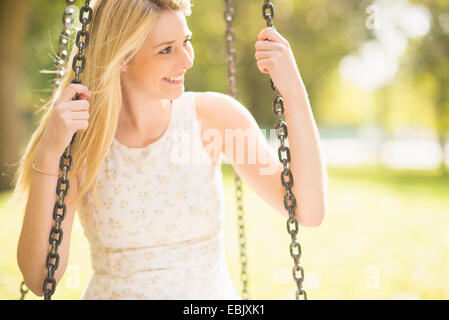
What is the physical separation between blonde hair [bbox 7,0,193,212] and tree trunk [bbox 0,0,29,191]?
936 centimetres

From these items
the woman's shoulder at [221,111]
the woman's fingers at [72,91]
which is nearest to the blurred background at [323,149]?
the woman's fingers at [72,91]

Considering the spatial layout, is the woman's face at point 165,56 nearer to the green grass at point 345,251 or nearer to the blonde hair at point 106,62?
the blonde hair at point 106,62

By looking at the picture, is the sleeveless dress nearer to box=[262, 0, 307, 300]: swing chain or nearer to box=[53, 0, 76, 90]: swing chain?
box=[53, 0, 76, 90]: swing chain

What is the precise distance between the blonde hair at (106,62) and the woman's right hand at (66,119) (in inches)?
9.9

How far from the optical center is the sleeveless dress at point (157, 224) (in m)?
2.13

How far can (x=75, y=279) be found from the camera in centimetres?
546

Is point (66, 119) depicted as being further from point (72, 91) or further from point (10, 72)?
point (10, 72)

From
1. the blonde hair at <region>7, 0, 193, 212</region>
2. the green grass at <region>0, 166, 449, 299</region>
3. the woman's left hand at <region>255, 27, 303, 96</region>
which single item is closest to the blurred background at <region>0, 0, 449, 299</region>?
the green grass at <region>0, 166, 449, 299</region>

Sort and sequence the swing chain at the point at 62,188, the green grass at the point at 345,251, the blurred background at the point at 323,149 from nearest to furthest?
the swing chain at the point at 62,188
the green grass at the point at 345,251
the blurred background at the point at 323,149

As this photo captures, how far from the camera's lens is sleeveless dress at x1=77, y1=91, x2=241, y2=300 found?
213cm

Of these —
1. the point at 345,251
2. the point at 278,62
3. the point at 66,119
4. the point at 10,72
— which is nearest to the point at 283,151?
the point at 278,62

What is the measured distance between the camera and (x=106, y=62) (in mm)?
2037

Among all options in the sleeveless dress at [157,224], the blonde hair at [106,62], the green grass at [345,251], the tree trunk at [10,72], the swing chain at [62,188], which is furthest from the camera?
the tree trunk at [10,72]
